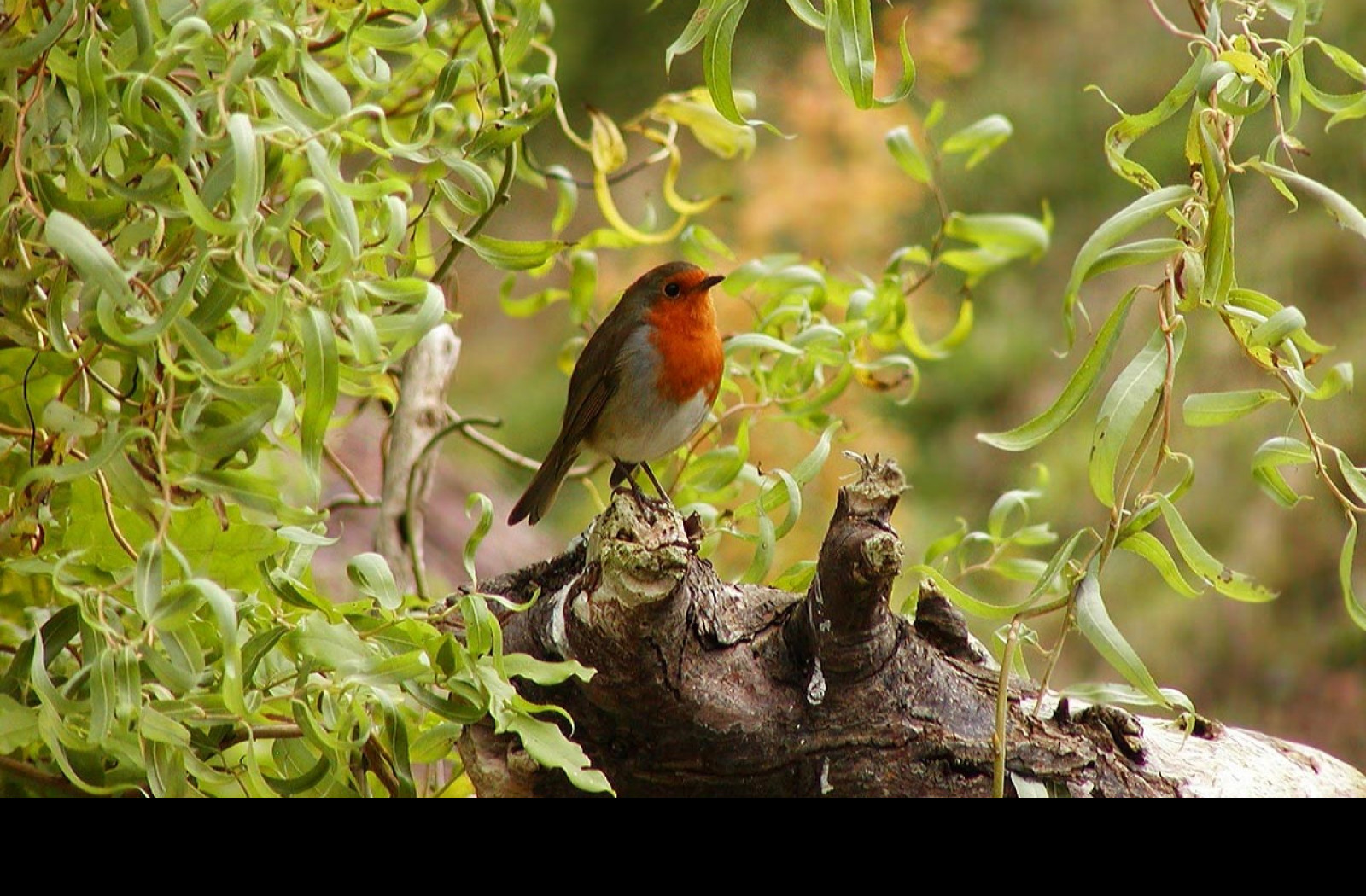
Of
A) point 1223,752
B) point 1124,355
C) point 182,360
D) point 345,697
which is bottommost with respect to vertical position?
point 1124,355

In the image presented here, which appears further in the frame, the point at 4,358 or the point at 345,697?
the point at 4,358

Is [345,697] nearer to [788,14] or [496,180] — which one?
[496,180]

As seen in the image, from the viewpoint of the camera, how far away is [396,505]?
5.40 feet

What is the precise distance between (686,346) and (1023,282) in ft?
7.34

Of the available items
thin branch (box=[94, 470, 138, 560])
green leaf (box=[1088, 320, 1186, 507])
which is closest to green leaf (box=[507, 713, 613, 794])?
thin branch (box=[94, 470, 138, 560])

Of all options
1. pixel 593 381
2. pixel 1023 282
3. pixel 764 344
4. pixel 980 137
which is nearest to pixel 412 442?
pixel 593 381

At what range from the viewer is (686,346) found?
1.83m

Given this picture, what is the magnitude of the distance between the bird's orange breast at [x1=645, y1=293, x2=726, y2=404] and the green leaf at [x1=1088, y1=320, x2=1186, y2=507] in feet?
2.79

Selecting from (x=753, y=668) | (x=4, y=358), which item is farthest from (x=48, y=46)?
(x=753, y=668)

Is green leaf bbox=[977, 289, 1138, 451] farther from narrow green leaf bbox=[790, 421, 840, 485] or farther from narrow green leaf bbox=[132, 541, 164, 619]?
narrow green leaf bbox=[132, 541, 164, 619]

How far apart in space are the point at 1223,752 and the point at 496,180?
38.7 inches

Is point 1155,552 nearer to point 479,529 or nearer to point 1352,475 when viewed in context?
point 1352,475

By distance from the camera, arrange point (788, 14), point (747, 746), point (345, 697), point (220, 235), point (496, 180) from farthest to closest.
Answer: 1. point (788, 14)
2. point (496, 180)
3. point (747, 746)
4. point (345, 697)
5. point (220, 235)

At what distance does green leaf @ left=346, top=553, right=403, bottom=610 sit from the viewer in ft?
3.16
